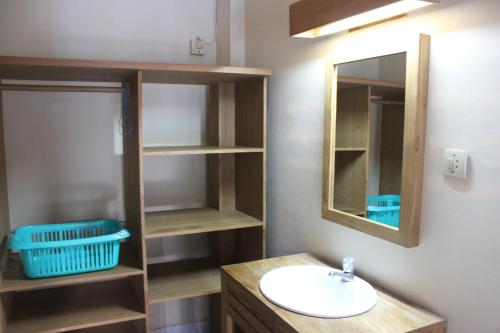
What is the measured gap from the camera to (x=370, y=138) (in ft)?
5.26

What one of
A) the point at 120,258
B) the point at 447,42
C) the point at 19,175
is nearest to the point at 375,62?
the point at 447,42

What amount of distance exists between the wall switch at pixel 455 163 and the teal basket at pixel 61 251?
1.41 m

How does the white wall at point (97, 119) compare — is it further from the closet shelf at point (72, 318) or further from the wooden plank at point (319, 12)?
the wooden plank at point (319, 12)

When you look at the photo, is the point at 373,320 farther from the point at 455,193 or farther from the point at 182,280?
the point at 182,280

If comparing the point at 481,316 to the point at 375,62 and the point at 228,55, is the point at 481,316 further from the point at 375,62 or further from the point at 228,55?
the point at 228,55

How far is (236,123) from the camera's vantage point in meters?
2.46

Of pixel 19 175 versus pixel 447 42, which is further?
pixel 19 175

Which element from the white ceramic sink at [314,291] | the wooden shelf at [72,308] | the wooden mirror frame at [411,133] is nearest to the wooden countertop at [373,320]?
the white ceramic sink at [314,291]

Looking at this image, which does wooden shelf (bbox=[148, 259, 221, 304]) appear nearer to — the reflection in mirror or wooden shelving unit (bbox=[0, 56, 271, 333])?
wooden shelving unit (bbox=[0, 56, 271, 333])

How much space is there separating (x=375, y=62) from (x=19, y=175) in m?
1.86

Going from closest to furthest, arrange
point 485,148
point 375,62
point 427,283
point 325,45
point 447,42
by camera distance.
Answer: point 485,148
point 447,42
point 427,283
point 375,62
point 325,45

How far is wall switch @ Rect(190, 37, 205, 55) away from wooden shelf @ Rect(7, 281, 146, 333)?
1433mm

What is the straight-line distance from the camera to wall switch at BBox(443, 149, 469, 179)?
1212mm

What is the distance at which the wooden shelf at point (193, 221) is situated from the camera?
2025 millimetres
